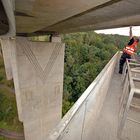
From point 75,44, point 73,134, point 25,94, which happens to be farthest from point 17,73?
point 75,44

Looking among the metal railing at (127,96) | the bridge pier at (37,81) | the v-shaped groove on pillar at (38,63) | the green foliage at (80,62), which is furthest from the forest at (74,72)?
the metal railing at (127,96)

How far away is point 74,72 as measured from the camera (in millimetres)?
19375

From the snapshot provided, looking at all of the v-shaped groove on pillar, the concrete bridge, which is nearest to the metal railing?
the concrete bridge

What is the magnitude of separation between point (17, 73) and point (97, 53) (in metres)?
19.5

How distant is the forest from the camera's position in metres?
11.1

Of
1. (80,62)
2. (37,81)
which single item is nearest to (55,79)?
(37,81)

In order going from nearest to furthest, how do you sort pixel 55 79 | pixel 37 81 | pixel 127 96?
pixel 127 96, pixel 37 81, pixel 55 79

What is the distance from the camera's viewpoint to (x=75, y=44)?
23141 mm

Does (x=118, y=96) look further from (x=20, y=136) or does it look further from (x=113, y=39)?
(x=113, y=39)

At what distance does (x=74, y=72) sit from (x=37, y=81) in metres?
12.5

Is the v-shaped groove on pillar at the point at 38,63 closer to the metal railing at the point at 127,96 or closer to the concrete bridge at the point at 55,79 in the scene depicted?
the concrete bridge at the point at 55,79

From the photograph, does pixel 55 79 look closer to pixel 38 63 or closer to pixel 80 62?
pixel 38 63

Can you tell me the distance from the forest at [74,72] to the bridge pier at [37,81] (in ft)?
10.6

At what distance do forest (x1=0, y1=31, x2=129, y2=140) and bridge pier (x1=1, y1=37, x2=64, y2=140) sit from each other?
10.6 ft
